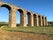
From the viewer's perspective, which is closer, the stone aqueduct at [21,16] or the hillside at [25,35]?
the hillside at [25,35]

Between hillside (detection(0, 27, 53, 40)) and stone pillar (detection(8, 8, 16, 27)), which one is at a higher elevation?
stone pillar (detection(8, 8, 16, 27))

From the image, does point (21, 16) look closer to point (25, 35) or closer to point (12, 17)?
point (12, 17)

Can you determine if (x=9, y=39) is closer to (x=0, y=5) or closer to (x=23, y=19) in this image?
(x=0, y=5)

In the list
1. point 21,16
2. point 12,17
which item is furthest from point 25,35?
point 21,16

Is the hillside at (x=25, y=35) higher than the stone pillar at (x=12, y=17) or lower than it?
lower

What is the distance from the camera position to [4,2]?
3169 cm

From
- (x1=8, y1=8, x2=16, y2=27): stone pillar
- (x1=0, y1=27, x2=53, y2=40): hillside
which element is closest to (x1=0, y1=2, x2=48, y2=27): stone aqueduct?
(x1=8, y1=8, x2=16, y2=27): stone pillar

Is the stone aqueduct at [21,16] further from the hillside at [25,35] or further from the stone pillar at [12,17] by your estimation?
the hillside at [25,35]

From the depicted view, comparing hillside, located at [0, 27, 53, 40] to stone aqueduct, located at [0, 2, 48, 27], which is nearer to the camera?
hillside, located at [0, 27, 53, 40]

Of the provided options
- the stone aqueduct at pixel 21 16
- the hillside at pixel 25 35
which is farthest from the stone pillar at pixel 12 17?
the hillside at pixel 25 35

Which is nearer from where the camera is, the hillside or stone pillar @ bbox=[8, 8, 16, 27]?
the hillside

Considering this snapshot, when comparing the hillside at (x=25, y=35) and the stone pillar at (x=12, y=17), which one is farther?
the stone pillar at (x=12, y=17)

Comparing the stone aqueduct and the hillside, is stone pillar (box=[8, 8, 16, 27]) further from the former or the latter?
the hillside

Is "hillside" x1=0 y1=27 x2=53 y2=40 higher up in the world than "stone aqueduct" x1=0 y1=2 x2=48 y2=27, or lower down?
lower down
